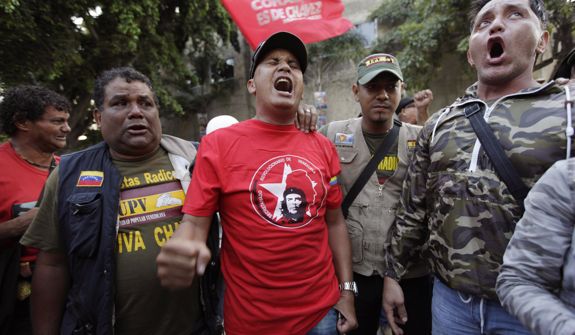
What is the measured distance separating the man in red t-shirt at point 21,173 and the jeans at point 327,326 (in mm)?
1974

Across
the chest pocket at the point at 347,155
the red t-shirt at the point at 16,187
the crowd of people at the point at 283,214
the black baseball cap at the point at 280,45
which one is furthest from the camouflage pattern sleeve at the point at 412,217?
the red t-shirt at the point at 16,187

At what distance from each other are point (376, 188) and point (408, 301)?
0.84 metres

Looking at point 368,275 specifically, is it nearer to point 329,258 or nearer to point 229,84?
point 329,258

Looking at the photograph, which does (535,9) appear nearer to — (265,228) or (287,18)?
(265,228)

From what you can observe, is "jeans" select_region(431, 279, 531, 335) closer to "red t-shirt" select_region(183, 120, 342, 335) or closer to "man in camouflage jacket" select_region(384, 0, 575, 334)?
"man in camouflage jacket" select_region(384, 0, 575, 334)

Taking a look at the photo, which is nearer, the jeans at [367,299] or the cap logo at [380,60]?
the jeans at [367,299]

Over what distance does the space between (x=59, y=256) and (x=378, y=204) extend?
79.8 inches

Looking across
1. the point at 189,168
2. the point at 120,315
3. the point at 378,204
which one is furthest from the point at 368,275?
the point at 120,315

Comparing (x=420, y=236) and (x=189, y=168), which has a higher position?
(x=189, y=168)

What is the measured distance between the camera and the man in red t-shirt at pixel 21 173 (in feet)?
7.37

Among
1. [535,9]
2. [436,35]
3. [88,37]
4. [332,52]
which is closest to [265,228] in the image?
[535,9]

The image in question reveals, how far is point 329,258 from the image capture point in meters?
2.02

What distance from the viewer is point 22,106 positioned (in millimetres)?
2621

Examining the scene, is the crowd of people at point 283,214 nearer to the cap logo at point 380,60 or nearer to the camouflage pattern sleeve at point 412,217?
the camouflage pattern sleeve at point 412,217
